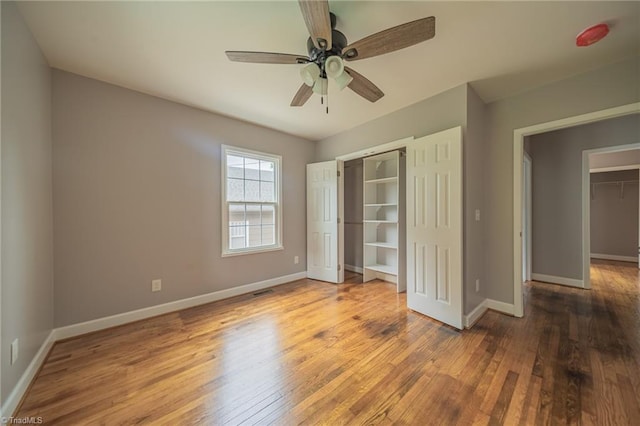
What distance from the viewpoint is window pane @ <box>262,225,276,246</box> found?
3.90m

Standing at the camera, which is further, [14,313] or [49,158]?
[49,158]

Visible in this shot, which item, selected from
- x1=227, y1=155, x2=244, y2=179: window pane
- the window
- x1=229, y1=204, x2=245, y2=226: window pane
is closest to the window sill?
the window

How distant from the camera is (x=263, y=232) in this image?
3893 millimetres

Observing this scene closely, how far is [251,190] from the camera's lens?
374 cm

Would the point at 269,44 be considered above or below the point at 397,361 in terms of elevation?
above

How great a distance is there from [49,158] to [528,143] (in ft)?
A: 20.6

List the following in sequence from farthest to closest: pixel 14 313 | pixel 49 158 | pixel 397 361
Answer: pixel 49 158 → pixel 397 361 → pixel 14 313

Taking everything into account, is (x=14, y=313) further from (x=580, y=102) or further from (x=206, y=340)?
(x=580, y=102)

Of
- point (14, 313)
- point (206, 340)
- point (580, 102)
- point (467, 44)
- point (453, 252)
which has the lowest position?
point (206, 340)

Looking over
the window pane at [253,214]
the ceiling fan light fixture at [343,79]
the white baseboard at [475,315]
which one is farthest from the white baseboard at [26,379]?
the white baseboard at [475,315]

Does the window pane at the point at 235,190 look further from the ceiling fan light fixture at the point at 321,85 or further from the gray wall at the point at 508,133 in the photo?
the gray wall at the point at 508,133

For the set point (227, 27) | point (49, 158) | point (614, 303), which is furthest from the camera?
point (614, 303)

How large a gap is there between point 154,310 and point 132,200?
50.3 inches

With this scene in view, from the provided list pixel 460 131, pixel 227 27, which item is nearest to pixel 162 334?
pixel 227 27
